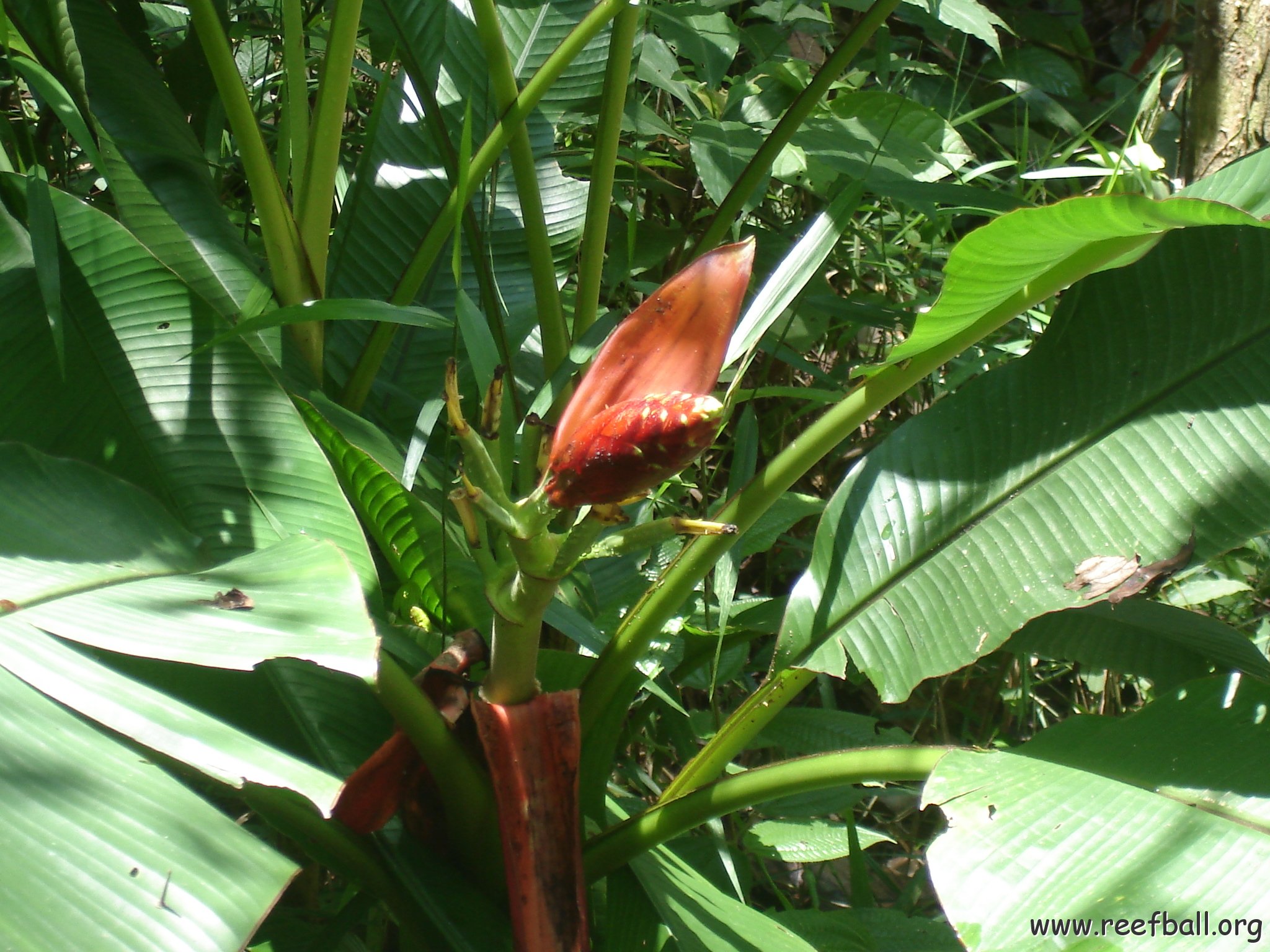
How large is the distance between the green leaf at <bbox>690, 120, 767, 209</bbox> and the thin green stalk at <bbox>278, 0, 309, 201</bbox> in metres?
0.32

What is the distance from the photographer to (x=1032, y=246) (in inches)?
22.4

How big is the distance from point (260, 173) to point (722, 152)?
38cm

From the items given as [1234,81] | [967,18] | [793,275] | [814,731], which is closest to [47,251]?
[793,275]

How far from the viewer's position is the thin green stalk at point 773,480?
0.66 meters

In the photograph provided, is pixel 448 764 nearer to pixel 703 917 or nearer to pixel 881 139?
pixel 703 917

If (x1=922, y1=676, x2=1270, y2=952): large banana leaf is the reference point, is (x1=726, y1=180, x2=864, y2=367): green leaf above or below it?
above

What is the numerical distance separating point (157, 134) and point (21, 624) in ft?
1.88

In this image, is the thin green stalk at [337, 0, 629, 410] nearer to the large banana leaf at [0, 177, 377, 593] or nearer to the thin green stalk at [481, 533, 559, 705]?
the large banana leaf at [0, 177, 377, 593]

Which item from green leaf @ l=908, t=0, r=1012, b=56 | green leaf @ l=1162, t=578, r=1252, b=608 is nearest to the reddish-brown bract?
green leaf @ l=908, t=0, r=1012, b=56

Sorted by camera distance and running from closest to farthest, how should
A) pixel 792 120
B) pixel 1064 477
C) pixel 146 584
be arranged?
pixel 146 584, pixel 1064 477, pixel 792 120

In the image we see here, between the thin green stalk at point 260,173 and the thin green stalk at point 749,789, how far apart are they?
1.52 ft

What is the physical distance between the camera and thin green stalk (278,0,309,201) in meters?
0.74

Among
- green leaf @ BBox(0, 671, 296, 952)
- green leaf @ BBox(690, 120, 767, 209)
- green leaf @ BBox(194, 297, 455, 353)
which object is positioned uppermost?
green leaf @ BBox(690, 120, 767, 209)

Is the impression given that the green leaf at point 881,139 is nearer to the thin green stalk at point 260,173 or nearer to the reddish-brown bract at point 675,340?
the reddish-brown bract at point 675,340
